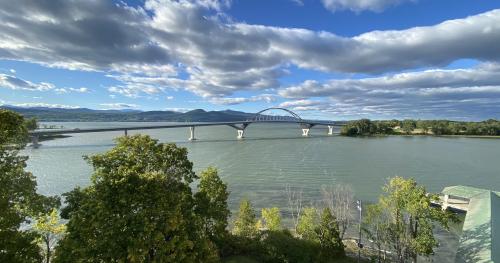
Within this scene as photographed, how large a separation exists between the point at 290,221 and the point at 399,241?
12.8 m

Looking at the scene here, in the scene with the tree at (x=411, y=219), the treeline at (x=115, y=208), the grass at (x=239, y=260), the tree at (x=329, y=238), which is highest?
the treeline at (x=115, y=208)

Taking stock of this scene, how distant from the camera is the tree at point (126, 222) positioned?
463 inches

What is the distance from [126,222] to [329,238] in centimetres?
1523

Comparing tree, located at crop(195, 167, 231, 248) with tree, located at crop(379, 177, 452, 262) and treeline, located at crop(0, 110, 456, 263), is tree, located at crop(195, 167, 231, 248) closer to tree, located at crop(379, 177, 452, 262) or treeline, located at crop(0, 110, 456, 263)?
treeline, located at crop(0, 110, 456, 263)

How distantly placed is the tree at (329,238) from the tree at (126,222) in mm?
11404

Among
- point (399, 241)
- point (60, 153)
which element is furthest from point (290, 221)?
point (60, 153)

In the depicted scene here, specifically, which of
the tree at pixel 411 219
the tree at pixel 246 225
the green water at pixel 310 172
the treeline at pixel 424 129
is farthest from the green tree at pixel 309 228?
the treeline at pixel 424 129

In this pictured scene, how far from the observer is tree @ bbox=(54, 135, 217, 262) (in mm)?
11750

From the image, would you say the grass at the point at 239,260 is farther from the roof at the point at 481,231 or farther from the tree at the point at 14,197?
the roof at the point at 481,231

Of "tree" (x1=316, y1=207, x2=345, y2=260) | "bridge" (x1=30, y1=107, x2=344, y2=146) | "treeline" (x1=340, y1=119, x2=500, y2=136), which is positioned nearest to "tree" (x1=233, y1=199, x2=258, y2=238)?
"tree" (x1=316, y1=207, x2=345, y2=260)

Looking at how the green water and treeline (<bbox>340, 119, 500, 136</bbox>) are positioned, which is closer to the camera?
the green water

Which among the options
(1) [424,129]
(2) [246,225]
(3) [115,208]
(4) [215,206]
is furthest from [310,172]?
(1) [424,129]

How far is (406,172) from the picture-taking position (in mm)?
55438

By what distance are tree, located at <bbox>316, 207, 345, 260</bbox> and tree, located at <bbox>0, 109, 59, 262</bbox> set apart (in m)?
16.9
